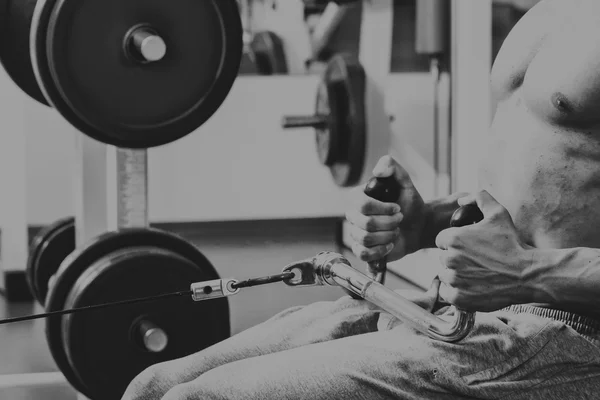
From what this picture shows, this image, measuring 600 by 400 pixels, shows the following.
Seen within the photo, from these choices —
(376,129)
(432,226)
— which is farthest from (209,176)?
(432,226)

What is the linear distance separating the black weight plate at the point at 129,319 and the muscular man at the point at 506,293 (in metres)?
0.51

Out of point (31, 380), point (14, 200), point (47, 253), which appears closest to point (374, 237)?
point (31, 380)

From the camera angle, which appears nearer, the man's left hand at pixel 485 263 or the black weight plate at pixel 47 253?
the man's left hand at pixel 485 263

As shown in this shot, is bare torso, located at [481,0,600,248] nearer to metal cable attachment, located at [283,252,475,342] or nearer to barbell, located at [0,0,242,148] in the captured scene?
metal cable attachment, located at [283,252,475,342]

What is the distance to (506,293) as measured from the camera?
93 centimetres

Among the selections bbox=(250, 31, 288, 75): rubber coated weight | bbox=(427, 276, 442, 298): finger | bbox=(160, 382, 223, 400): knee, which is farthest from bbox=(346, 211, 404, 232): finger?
bbox=(250, 31, 288, 75): rubber coated weight

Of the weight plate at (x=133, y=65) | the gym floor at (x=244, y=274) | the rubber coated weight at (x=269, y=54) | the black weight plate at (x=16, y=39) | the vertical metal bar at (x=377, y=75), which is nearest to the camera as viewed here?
the weight plate at (x=133, y=65)

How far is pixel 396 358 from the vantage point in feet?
3.03

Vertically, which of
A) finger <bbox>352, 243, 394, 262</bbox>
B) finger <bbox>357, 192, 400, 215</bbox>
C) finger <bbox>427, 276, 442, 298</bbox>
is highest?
finger <bbox>357, 192, 400, 215</bbox>

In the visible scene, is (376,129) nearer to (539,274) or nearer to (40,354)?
(40,354)

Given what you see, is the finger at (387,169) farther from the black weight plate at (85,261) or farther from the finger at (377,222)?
the black weight plate at (85,261)

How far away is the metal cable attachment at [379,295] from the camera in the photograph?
92 centimetres

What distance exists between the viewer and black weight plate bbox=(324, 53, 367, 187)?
328 centimetres

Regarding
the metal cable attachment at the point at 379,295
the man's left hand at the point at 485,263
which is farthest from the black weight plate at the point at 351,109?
the man's left hand at the point at 485,263
